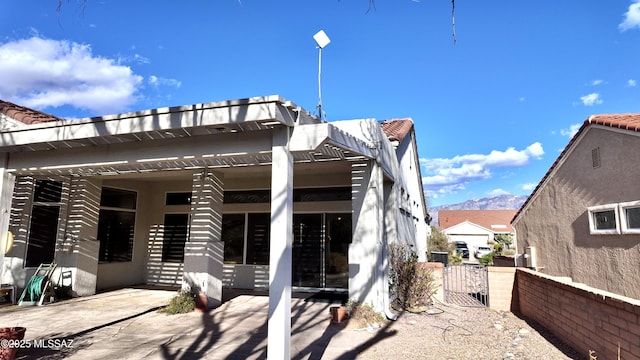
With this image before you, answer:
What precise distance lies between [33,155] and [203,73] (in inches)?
235

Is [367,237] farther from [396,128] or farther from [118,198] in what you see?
[118,198]

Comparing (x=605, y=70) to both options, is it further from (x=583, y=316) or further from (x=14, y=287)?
(x=14, y=287)

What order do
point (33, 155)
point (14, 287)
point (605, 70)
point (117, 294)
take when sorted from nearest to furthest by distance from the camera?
point (33, 155) → point (14, 287) → point (117, 294) → point (605, 70)

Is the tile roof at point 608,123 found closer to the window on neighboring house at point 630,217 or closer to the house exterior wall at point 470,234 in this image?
the window on neighboring house at point 630,217

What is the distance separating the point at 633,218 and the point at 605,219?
0.78 metres

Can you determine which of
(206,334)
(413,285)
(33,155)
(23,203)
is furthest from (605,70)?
(23,203)

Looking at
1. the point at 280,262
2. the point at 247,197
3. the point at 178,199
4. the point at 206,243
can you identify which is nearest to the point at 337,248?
the point at 247,197

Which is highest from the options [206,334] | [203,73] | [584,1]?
[203,73]

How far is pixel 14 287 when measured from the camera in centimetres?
873

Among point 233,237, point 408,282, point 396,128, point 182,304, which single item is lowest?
point 182,304

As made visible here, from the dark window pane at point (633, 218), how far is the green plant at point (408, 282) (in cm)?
396

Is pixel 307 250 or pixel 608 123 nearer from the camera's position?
pixel 608 123

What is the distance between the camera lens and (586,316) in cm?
508

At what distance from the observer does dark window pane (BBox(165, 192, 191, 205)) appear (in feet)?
39.1
